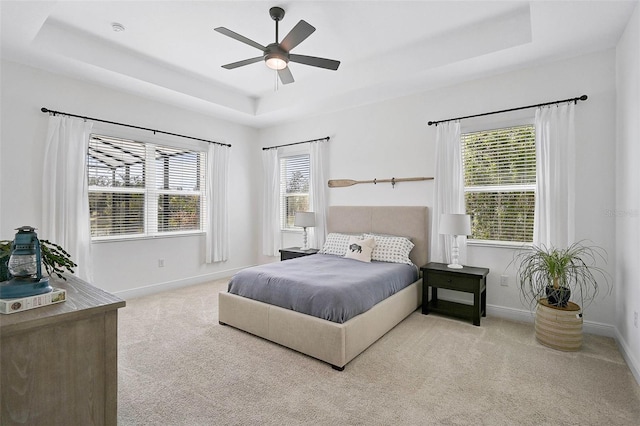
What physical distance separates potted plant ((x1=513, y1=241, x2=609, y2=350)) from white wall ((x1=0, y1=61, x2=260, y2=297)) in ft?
14.7

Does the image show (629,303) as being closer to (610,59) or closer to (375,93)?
(610,59)

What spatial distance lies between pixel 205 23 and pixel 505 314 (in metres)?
4.42

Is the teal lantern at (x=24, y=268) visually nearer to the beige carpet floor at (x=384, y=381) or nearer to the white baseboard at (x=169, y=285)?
the beige carpet floor at (x=384, y=381)

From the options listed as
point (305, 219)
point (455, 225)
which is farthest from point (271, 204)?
point (455, 225)

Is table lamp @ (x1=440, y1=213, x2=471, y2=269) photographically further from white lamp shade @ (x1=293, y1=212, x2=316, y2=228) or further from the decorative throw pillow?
white lamp shade @ (x1=293, y1=212, x2=316, y2=228)

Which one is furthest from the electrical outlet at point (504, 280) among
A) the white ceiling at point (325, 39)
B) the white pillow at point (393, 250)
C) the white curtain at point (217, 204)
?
the white curtain at point (217, 204)

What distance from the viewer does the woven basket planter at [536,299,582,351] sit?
269cm

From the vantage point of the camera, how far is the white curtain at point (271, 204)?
18.4 ft

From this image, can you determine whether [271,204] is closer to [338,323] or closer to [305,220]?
[305,220]

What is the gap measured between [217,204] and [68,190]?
6.58ft

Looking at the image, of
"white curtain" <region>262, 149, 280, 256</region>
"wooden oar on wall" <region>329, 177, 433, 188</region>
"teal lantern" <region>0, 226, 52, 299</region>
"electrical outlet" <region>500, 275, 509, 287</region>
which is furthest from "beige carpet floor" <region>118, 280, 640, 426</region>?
"white curtain" <region>262, 149, 280, 256</region>

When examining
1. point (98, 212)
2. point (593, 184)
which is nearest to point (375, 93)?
point (593, 184)

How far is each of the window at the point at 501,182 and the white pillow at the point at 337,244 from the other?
1.57m

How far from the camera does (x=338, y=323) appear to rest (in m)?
2.49
